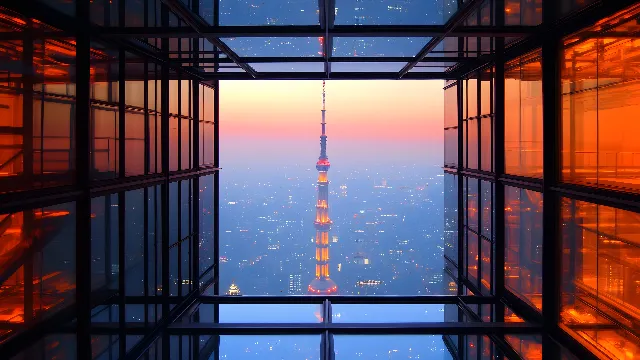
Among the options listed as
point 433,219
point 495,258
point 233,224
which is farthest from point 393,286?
point 495,258

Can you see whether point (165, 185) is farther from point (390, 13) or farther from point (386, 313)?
point (390, 13)

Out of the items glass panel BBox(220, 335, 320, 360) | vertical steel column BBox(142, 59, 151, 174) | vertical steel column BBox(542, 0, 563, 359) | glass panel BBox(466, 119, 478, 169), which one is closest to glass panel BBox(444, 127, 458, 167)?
glass panel BBox(466, 119, 478, 169)

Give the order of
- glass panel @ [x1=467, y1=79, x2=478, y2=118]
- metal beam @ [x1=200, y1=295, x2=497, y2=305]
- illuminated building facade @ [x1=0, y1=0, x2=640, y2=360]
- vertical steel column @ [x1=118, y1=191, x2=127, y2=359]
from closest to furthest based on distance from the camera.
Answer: illuminated building facade @ [x1=0, y1=0, x2=640, y2=360] → vertical steel column @ [x1=118, y1=191, x2=127, y2=359] → metal beam @ [x1=200, y1=295, x2=497, y2=305] → glass panel @ [x1=467, y1=79, x2=478, y2=118]

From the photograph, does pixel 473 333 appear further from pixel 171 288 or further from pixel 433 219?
pixel 433 219

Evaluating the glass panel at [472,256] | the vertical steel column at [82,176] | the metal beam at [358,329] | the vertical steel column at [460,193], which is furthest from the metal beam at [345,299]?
the vertical steel column at [82,176]

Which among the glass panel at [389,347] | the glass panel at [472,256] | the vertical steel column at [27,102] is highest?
the vertical steel column at [27,102]

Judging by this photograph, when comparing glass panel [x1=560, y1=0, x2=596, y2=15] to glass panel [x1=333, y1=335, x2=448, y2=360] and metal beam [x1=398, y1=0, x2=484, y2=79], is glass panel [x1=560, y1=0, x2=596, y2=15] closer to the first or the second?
metal beam [x1=398, y1=0, x2=484, y2=79]

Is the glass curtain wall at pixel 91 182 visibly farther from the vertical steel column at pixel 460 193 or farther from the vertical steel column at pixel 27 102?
the vertical steel column at pixel 460 193
